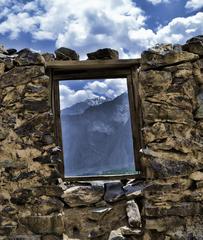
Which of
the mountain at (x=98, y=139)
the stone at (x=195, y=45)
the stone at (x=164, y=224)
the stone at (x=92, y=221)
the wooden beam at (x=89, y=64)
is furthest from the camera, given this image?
the mountain at (x=98, y=139)

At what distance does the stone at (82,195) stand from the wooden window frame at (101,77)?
155 mm

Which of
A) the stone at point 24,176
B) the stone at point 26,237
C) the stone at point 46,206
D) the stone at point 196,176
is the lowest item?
the stone at point 26,237

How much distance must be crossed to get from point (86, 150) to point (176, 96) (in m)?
1.30

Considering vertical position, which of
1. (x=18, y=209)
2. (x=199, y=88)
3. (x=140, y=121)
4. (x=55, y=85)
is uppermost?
(x=55, y=85)

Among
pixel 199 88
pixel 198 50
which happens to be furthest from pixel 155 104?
pixel 198 50

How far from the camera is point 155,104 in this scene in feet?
11.6

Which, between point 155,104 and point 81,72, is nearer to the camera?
point 155,104

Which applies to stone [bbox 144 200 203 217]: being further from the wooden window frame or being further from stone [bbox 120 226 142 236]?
the wooden window frame

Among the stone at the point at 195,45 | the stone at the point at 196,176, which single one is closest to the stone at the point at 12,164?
the stone at the point at 196,176

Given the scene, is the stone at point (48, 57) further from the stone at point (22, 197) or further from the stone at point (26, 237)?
the stone at point (26, 237)

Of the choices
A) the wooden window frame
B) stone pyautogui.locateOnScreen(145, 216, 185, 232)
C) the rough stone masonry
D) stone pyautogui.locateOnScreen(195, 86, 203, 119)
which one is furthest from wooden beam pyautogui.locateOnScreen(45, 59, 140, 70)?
stone pyautogui.locateOnScreen(145, 216, 185, 232)

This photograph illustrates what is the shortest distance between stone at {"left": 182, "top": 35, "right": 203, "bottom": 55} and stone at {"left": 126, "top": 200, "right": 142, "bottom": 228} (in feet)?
5.62

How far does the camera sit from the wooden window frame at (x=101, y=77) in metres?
3.99

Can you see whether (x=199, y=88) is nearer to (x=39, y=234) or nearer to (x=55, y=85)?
(x=55, y=85)
